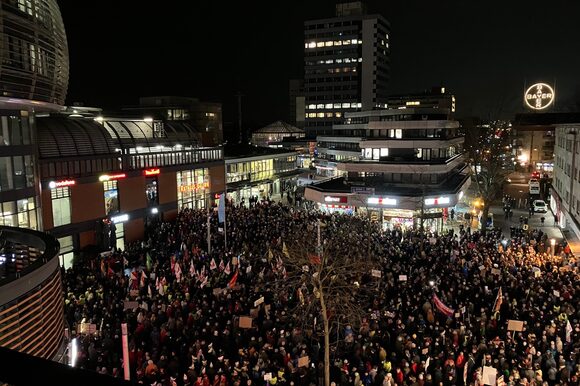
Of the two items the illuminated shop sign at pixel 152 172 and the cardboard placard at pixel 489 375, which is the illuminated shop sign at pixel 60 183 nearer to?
the illuminated shop sign at pixel 152 172

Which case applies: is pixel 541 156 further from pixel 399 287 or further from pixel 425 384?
pixel 425 384

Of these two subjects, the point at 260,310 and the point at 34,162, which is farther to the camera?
the point at 34,162

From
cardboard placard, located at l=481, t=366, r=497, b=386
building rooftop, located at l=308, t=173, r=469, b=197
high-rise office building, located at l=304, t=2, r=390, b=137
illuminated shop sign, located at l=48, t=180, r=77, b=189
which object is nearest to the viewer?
cardboard placard, located at l=481, t=366, r=497, b=386

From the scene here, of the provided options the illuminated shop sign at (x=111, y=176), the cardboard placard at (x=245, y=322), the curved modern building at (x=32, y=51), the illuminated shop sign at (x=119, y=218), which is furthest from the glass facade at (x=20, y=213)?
the cardboard placard at (x=245, y=322)

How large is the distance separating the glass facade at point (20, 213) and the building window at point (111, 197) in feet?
24.9

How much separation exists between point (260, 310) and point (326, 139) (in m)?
54.6

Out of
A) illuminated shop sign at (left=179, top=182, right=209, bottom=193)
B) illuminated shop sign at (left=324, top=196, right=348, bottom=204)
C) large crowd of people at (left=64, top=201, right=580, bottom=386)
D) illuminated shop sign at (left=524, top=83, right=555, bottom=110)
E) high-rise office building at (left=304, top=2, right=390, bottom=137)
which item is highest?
high-rise office building at (left=304, top=2, right=390, bottom=137)

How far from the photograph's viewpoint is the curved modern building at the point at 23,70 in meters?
15.9

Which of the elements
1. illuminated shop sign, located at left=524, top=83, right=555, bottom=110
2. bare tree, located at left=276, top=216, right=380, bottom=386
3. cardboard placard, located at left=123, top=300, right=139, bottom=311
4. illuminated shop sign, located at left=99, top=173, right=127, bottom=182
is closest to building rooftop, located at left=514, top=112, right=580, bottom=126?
illuminated shop sign, located at left=524, top=83, right=555, bottom=110

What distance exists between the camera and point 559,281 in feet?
64.5

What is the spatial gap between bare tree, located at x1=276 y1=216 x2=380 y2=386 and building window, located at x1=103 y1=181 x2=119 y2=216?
13.9 m

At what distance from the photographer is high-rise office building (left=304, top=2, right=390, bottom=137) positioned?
11812 centimetres

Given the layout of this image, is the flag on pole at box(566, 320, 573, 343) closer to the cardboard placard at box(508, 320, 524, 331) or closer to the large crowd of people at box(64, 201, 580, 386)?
the large crowd of people at box(64, 201, 580, 386)

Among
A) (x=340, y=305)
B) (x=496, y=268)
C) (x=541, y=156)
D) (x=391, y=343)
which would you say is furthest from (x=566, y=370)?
(x=541, y=156)
